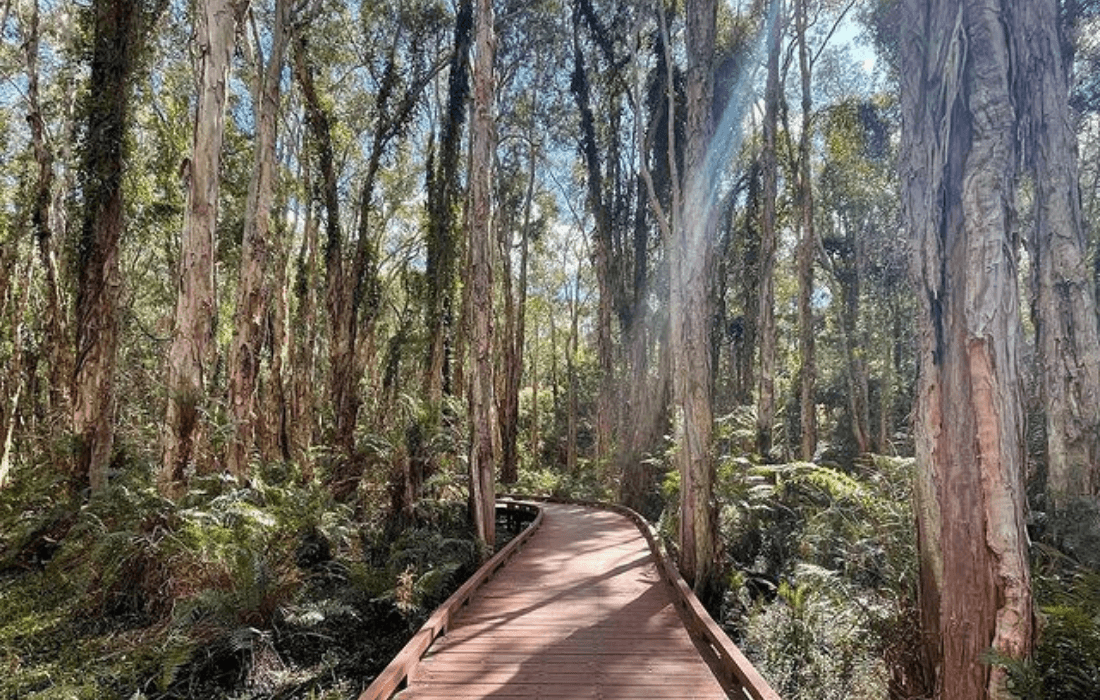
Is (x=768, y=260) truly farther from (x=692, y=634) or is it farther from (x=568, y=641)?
(x=568, y=641)

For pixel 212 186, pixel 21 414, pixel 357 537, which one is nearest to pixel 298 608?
pixel 357 537

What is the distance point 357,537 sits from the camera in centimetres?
888

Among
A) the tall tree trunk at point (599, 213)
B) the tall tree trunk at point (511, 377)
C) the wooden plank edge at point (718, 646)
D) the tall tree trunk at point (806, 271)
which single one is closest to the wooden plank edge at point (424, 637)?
the wooden plank edge at point (718, 646)

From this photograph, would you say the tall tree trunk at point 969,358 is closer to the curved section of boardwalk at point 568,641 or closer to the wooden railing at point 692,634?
the wooden railing at point 692,634

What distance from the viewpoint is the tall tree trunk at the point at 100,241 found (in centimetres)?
832

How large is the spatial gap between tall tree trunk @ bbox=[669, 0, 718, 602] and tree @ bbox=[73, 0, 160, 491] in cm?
732

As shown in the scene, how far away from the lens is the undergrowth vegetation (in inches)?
199

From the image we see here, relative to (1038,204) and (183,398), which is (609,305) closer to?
(1038,204)

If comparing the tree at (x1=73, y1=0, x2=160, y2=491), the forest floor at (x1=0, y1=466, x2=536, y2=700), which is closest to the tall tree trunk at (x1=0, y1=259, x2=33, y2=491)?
the tree at (x1=73, y1=0, x2=160, y2=491)

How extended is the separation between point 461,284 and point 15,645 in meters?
12.3

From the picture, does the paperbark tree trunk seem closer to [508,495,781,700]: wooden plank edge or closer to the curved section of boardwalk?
the curved section of boardwalk

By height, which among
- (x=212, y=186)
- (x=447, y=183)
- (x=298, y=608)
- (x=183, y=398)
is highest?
(x=447, y=183)

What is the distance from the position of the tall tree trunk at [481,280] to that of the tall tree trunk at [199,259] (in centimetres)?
313

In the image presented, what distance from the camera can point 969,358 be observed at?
3.24 meters
